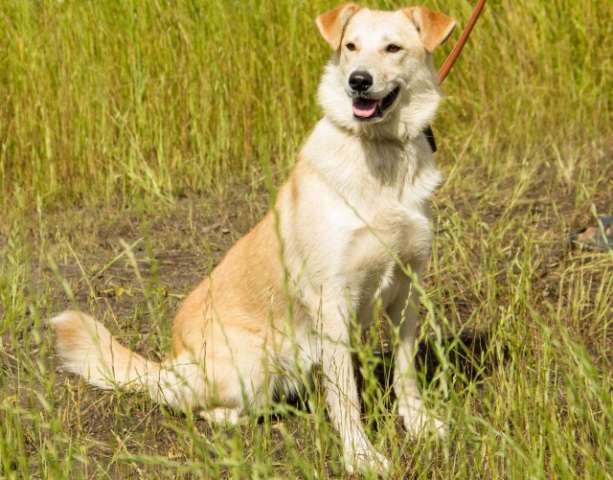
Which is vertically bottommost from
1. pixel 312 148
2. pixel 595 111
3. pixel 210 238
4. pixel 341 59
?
pixel 210 238

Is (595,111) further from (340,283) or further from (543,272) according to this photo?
(340,283)

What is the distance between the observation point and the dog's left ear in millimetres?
3350

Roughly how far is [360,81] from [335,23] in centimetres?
36

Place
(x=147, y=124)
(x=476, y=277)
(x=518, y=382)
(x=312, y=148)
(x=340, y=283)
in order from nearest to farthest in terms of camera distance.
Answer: (x=518, y=382) → (x=340, y=283) → (x=312, y=148) → (x=476, y=277) → (x=147, y=124)

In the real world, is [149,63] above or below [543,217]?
above

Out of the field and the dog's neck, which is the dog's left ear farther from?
the field

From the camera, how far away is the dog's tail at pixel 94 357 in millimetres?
3254

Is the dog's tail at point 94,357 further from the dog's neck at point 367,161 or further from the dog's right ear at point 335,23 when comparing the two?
the dog's right ear at point 335,23

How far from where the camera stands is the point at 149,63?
5.71 metres

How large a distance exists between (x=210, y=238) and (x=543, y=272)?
1.57 m

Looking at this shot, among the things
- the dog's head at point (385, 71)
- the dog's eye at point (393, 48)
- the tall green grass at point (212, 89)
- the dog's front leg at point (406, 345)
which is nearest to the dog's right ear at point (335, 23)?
the dog's head at point (385, 71)

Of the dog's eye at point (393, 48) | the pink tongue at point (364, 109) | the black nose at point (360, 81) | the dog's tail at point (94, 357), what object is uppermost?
the dog's eye at point (393, 48)

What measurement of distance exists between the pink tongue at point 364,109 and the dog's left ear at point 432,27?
0.30m

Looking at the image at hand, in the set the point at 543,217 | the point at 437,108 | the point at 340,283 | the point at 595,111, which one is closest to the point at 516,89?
the point at 595,111
